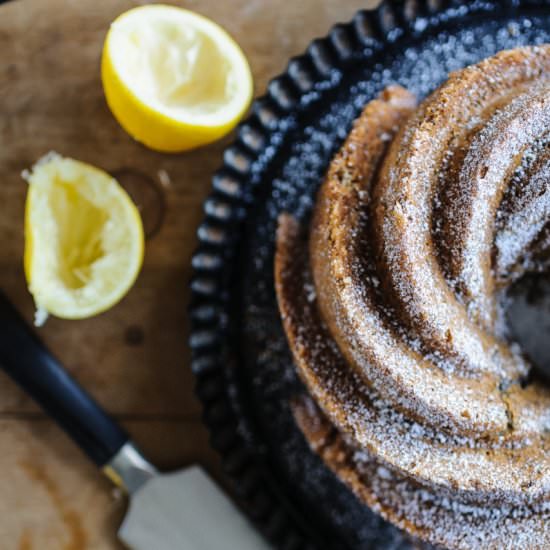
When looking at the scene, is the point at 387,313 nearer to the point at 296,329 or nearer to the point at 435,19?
the point at 296,329

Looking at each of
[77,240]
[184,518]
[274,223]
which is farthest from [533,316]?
[77,240]

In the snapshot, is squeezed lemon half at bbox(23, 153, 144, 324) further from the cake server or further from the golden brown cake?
the golden brown cake

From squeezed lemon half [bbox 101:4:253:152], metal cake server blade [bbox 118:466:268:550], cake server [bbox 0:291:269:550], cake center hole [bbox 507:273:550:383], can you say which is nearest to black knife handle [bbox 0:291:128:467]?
cake server [bbox 0:291:269:550]

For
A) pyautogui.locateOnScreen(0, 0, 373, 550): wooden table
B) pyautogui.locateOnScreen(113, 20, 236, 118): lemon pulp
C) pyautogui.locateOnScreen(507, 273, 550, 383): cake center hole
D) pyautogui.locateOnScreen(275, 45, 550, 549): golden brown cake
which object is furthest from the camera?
pyautogui.locateOnScreen(0, 0, 373, 550): wooden table

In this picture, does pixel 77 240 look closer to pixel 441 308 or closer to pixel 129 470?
pixel 129 470

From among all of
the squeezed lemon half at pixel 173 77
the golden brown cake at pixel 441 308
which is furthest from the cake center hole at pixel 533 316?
the squeezed lemon half at pixel 173 77

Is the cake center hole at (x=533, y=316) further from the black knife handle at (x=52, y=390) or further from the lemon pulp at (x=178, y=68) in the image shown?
the black knife handle at (x=52, y=390)

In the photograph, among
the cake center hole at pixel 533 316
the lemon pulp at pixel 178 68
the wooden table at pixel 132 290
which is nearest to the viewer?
the cake center hole at pixel 533 316
